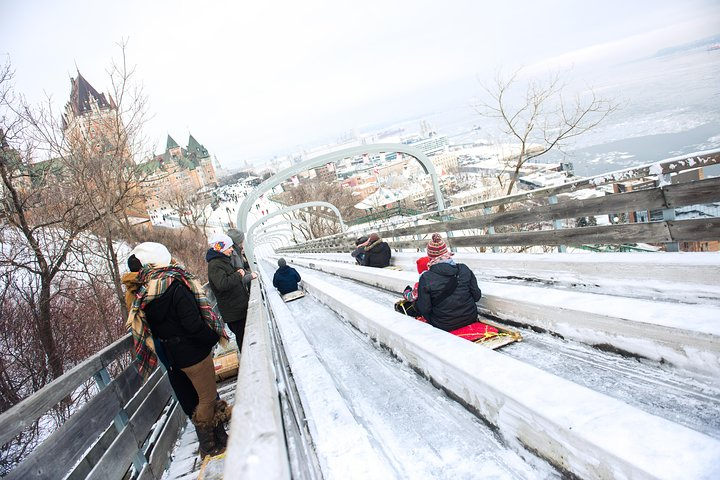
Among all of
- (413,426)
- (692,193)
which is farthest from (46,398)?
(692,193)

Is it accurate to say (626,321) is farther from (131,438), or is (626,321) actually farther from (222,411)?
(131,438)

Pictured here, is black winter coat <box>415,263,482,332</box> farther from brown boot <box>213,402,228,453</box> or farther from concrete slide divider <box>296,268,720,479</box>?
brown boot <box>213,402,228,453</box>

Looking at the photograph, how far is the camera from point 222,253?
4.82 m

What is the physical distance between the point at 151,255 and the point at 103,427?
1.41 m

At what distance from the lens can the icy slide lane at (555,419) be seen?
4.33ft

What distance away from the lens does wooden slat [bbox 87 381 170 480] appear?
112 inches

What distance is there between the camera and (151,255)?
126 inches

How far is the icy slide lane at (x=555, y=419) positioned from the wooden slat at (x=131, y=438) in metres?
1.85

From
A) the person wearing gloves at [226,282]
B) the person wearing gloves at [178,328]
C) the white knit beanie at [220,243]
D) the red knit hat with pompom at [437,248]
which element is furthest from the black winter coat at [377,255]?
the person wearing gloves at [178,328]

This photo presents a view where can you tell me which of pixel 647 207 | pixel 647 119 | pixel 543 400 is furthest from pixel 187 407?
pixel 647 119

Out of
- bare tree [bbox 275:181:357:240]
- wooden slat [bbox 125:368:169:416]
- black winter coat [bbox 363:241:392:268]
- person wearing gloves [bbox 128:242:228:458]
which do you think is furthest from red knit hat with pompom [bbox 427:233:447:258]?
bare tree [bbox 275:181:357:240]

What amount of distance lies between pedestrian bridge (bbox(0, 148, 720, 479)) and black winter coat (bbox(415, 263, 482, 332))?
27 cm

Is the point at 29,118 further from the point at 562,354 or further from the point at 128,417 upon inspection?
the point at 562,354

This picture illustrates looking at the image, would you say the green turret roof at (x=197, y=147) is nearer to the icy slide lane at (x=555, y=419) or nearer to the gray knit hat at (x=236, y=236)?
the gray knit hat at (x=236, y=236)
